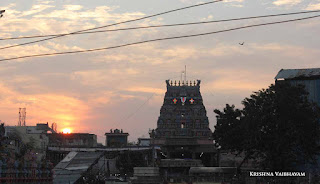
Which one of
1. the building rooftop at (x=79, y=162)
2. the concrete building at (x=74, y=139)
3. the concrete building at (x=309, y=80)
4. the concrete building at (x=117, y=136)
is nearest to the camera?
the concrete building at (x=309, y=80)

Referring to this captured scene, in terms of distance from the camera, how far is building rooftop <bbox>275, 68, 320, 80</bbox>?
65656 mm

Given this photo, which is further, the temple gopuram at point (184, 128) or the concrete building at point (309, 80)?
the temple gopuram at point (184, 128)

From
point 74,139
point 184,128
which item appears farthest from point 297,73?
point 74,139

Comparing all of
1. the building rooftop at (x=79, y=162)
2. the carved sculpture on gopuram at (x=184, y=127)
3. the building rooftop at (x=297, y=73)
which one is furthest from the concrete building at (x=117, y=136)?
the building rooftop at (x=297, y=73)

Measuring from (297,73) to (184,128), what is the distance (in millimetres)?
56112

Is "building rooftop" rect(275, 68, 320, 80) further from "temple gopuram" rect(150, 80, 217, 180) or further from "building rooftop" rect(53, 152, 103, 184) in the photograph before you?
"temple gopuram" rect(150, 80, 217, 180)

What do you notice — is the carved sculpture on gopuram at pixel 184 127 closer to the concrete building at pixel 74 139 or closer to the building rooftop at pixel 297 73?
the concrete building at pixel 74 139

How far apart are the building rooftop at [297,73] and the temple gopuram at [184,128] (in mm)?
45204

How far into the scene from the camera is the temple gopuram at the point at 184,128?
369 feet

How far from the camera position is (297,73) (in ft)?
222

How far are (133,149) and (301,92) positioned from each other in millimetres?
51224

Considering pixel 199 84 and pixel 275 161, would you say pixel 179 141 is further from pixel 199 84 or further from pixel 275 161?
pixel 275 161

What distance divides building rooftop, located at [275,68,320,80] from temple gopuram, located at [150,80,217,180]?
→ 45.2m

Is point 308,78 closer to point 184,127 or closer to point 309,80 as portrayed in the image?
point 309,80
